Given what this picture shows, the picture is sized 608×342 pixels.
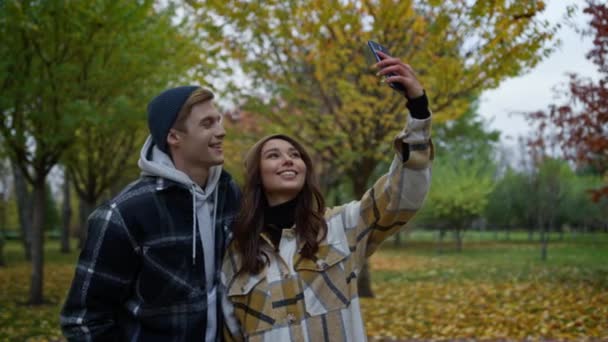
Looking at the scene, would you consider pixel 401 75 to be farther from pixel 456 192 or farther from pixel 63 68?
pixel 456 192

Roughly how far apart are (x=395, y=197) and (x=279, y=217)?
1.69 ft

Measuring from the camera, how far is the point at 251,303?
2.02m

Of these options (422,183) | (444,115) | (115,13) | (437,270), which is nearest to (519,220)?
(437,270)

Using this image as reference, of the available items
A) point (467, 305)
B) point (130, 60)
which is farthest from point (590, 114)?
point (130, 60)

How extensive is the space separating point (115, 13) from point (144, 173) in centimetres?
586

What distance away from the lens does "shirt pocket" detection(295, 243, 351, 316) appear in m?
1.98

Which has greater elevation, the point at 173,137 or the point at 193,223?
the point at 173,137

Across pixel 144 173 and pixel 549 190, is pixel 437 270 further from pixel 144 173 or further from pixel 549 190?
pixel 144 173

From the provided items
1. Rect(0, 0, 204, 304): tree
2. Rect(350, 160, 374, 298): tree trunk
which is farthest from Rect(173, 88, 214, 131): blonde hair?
Rect(350, 160, 374, 298): tree trunk

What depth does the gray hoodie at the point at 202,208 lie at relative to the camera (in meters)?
2.05

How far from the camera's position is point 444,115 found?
26.5 ft

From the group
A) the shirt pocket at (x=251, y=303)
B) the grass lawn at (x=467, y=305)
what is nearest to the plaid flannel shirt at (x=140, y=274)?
the shirt pocket at (x=251, y=303)

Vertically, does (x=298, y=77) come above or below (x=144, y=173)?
above

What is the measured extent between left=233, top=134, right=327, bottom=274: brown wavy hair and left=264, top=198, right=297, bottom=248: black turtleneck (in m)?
0.03
